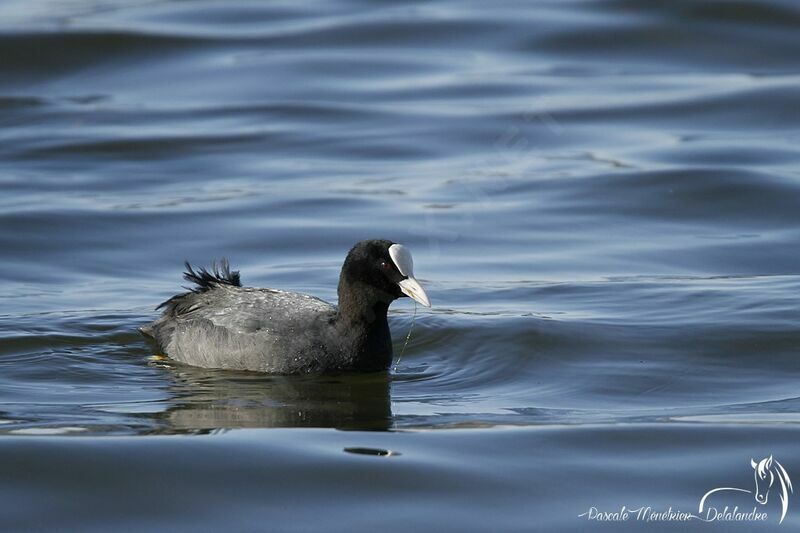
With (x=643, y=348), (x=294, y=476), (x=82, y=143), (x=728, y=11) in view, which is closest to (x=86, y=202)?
(x=82, y=143)

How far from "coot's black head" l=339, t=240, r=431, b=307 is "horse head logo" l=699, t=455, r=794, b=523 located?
2812 mm

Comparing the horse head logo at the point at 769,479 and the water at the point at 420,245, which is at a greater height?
the water at the point at 420,245

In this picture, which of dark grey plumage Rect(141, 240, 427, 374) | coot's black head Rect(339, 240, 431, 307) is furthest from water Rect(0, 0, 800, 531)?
coot's black head Rect(339, 240, 431, 307)

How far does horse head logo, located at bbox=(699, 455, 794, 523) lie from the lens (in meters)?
7.97

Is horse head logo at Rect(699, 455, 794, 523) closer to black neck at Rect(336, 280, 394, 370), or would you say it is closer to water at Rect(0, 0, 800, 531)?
water at Rect(0, 0, 800, 531)

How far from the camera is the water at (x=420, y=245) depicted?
824 centimetres

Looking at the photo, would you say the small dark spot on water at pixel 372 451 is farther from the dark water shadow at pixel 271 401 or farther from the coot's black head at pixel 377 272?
the coot's black head at pixel 377 272

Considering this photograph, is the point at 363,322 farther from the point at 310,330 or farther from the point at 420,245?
the point at 420,245

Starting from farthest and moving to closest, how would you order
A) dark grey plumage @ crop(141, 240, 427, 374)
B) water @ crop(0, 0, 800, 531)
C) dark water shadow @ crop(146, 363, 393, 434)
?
dark grey plumage @ crop(141, 240, 427, 374) < dark water shadow @ crop(146, 363, 393, 434) < water @ crop(0, 0, 800, 531)

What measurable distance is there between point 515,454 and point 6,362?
409cm

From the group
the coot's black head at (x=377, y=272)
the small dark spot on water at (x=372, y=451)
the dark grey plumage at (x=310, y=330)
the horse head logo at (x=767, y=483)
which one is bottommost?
the horse head logo at (x=767, y=483)

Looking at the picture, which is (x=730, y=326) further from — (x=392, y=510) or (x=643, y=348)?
(x=392, y=510)

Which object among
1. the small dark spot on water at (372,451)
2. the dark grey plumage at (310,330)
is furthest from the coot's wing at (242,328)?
the small dark spot on water at (372,451)

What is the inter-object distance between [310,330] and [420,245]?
170 inches
